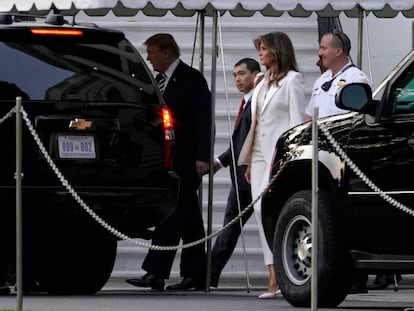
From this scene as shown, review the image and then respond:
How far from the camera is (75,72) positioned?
13.5 m

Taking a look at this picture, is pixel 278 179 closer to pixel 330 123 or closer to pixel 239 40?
pixel 330 123

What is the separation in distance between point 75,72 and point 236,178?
2565 mm

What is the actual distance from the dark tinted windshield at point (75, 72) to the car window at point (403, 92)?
2.53 meters

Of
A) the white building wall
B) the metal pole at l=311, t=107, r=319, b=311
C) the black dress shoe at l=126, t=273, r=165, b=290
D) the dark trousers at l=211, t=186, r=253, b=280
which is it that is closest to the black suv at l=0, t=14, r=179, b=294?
the black dress shoe at l=126, t=273, r=165, b=290

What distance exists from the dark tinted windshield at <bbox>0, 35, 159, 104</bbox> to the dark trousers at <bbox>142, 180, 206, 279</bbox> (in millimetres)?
1777

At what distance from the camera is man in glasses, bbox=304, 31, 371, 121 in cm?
1431

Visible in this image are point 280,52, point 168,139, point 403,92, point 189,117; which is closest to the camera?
point 403,92

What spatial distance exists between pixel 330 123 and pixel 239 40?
7931 millimetres

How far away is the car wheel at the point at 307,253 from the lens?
470 inches

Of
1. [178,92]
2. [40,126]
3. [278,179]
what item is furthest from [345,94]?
[178,92]

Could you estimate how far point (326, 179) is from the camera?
12141 millimetres

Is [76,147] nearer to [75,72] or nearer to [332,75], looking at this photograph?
[75,72]

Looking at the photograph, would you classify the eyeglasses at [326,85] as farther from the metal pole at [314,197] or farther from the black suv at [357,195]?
the metal pole at [314,197]

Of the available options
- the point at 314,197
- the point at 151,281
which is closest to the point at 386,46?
the point at 151,281
